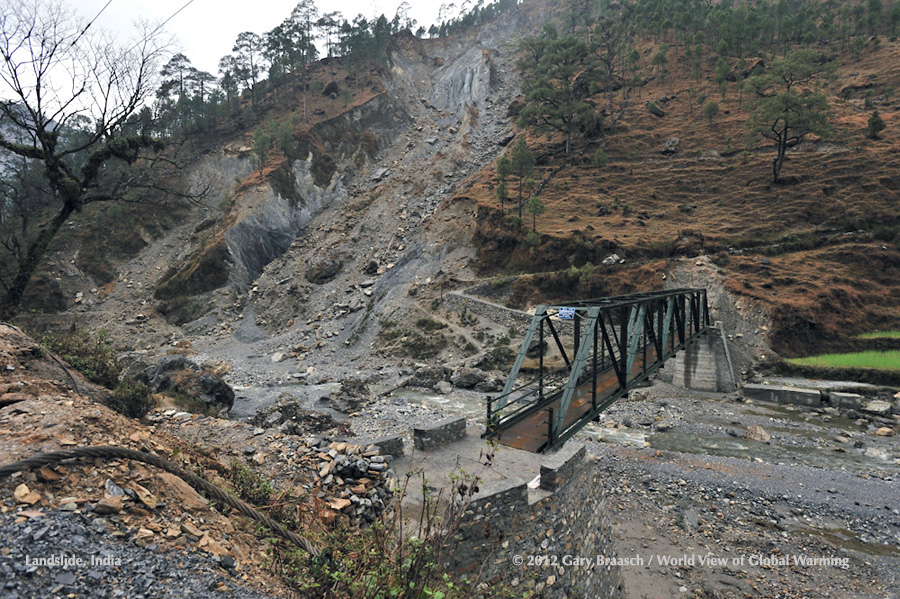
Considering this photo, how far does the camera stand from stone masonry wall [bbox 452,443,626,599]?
24.7 feet

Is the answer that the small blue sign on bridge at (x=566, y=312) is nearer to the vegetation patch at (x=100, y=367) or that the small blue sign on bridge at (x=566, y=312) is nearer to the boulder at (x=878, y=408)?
the vegetation patch at (x=100, y=367)

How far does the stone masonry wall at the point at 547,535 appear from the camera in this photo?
7.53 meters

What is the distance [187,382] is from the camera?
19328 mm

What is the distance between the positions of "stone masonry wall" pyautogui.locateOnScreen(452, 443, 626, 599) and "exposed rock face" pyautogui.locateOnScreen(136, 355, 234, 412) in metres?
16.1

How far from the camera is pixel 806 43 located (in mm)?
74250

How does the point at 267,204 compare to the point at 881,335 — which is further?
the point at 267,204

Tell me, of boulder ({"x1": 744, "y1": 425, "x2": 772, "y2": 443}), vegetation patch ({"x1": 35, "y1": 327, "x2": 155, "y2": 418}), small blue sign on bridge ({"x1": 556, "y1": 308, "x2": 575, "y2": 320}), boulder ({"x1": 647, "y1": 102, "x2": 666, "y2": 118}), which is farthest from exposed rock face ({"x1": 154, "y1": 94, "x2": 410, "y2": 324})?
boulder ({"x1": 647, "y1": 102, "x2": 666, "y2": 118})

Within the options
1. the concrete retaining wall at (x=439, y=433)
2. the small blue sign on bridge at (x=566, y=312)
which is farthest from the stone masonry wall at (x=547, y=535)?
the small blue sign on bridge at (x=566, y=312)

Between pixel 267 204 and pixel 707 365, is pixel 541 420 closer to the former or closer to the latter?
pixel 707 365

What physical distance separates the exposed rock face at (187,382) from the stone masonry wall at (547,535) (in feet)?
52.9

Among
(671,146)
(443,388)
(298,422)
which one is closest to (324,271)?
(443,388)

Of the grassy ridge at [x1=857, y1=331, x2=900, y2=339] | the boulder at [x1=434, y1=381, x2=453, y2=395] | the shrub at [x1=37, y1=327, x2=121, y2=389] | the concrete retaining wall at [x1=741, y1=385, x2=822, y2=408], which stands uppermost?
the shrub at [x1=37, y1=327, x2=121, y2=389]

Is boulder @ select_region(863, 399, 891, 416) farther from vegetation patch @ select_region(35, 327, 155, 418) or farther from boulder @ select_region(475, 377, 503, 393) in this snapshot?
vegetation patch @ select_region(35, 327, 155, 418)

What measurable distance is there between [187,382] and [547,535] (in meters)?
18.0
